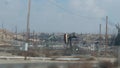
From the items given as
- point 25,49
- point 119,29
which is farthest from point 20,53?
point 119,29

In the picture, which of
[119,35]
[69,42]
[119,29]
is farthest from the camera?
[119,29]

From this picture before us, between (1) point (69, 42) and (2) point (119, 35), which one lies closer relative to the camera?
(1) point (69, 42)

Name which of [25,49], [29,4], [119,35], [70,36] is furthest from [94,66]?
[119,35]

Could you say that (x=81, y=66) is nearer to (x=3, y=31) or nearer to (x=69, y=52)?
(x=69, y=52)

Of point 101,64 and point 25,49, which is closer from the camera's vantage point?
point 101,64

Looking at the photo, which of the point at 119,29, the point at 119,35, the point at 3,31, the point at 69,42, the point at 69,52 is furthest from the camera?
the point at 3,31

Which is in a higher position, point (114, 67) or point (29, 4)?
point (29, 4)

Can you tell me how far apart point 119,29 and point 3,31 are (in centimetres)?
6653

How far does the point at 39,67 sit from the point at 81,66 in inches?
160

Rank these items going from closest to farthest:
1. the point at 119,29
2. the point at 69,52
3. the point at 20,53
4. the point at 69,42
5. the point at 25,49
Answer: the point at 25,49
the point at 20,53
the point at 69,52
the point at 69,42
the point at 119,29

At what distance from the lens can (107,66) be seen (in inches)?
1164

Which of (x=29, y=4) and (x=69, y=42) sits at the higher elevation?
(x=29, y=4)

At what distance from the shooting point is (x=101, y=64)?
30.9 meters

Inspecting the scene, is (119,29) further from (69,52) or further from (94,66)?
(94,66)
